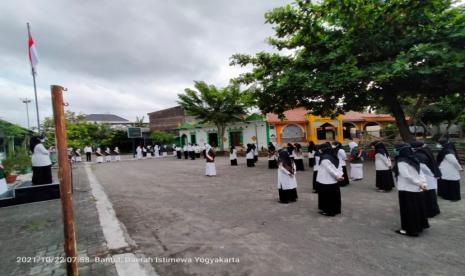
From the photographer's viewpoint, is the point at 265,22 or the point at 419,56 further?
the point at 265,22

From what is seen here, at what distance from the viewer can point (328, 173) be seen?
211 inches

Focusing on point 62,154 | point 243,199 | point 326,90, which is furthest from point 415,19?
point 62,154

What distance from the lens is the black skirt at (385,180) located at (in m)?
7.22

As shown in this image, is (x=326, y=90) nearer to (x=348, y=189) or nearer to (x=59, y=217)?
(x=348, y=189)

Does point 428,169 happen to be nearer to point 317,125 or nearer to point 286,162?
point 286,162

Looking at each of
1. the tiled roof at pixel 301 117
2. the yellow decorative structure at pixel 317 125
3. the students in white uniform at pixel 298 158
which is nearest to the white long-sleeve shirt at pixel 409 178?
the students in white uniform at pixel 298 158

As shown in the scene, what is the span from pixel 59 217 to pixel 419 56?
1180 centimetres

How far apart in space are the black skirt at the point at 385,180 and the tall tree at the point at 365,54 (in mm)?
3379

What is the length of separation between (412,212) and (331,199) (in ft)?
4.72

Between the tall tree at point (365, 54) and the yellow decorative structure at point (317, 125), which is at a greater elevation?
the tall tree at point (365, 54)

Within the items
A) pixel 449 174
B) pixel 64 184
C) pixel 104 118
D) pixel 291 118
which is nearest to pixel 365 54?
pixel 449 174

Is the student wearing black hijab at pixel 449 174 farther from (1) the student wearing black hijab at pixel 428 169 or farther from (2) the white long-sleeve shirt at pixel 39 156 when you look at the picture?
(2) the white long-sleeve shirt at pixel 39 156

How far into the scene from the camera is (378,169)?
292 inches

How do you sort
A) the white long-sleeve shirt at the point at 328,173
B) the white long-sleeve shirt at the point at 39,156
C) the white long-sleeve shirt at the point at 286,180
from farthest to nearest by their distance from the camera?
the white long-sleeve shirt at the point at 39,156
the white long-sleeve shirt at the point at 286,180
the white long-sleeve shirt at the point at 328,173
